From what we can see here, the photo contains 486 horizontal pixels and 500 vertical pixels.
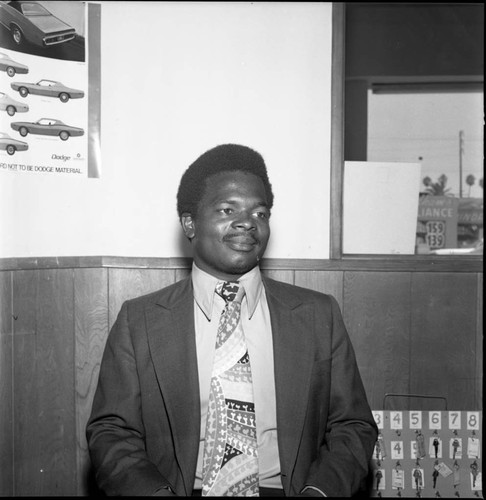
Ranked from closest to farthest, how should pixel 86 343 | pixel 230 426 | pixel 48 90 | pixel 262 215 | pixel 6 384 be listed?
1. pixel 230 426
2. pixel 262 215
3. pixel 6 384
4. pixel 48 90
5. pixel 86 343

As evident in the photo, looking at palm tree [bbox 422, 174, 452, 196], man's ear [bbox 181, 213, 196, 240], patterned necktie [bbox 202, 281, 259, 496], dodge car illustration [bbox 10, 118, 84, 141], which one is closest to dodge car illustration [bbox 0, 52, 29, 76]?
dodge car illustration [bbox 10, 118, 84, 141]

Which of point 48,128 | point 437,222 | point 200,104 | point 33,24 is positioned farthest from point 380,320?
point 33,24

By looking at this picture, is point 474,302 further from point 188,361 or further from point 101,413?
point 101,413

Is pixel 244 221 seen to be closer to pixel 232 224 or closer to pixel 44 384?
pixel 232 224

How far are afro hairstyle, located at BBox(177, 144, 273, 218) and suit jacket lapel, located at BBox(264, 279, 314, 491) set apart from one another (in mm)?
359

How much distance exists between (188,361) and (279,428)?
0.30 meters

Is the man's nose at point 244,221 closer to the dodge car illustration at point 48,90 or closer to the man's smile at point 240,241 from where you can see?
the man's smile at point 240,241

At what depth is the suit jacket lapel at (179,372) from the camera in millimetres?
1623

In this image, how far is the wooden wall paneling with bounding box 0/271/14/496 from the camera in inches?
80.9

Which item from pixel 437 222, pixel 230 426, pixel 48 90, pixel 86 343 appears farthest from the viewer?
pixel 437 222

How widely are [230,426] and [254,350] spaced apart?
211 mm

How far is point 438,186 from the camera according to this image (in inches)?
97.5

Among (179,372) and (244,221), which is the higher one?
(244,221)

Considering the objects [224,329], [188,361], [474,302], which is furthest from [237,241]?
[474,302]
